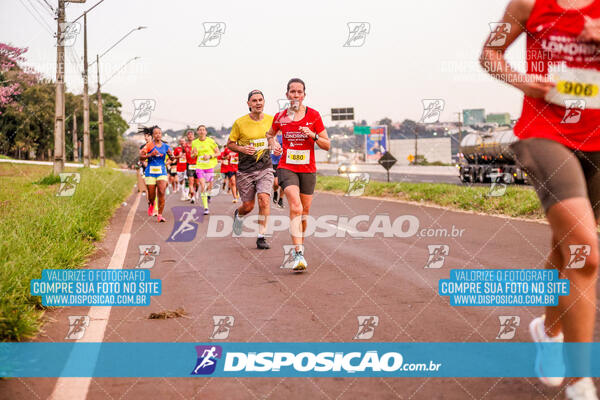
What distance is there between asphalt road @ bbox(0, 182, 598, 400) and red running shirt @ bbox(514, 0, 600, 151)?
134cm

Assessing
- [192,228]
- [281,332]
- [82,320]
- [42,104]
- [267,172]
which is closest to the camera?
[281,332]

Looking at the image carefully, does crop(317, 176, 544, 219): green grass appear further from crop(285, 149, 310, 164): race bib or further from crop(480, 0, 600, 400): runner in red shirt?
crop(480, 0, 600, 400): runner in red shirt

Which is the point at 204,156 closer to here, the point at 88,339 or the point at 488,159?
the point at 88,339

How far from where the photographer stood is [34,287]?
6113 millimetres

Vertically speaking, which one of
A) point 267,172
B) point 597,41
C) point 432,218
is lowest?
point 432,218

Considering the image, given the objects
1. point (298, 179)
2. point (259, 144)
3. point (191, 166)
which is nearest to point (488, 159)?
point (191, 166)

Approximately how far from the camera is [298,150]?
27.1ft

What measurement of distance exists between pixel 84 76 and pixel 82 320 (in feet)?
104

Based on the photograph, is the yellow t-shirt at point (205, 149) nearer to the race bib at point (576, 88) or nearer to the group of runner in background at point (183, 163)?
the group of runner in background at point (183, 163)

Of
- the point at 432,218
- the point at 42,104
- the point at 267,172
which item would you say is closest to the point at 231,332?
the point at 267,172

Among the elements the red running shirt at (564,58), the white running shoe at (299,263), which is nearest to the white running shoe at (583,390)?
the red running shirt at (564,58)

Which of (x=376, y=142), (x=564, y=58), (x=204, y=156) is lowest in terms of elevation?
(x=376, y=142)

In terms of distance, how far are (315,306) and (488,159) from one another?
3375 centimetres

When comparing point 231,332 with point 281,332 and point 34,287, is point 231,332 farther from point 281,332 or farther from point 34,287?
point 34,287
